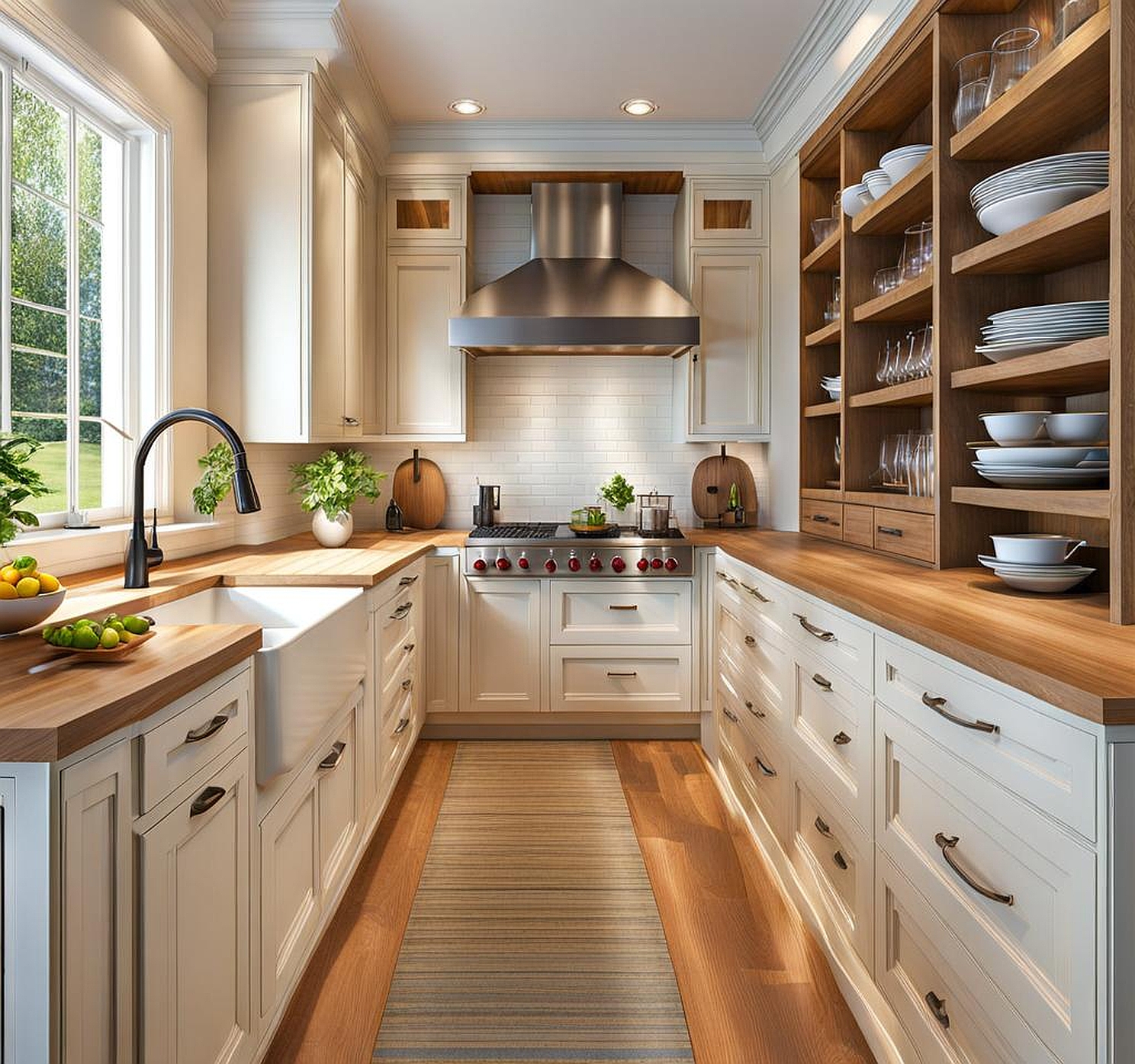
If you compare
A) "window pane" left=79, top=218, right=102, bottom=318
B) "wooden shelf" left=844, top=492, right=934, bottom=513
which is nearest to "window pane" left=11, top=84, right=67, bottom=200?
"window pane" left=79, top=218, right=102, bottom=318

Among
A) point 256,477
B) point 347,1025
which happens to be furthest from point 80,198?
point 347,1025

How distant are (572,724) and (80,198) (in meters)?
2.73

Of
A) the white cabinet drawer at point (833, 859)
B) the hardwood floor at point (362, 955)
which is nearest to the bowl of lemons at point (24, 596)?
the hardwood floor at point (362, 955)

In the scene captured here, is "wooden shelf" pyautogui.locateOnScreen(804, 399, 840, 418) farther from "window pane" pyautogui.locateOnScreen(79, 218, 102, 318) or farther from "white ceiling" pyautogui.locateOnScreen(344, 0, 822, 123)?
"window pane" pyautogui.locateOnScreen(79, 218, 102, 318)

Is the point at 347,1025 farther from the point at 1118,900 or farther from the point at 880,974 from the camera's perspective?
the point at 1118,900

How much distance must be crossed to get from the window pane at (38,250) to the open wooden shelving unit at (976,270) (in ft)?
7.73

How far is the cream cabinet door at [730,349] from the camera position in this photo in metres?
4.08

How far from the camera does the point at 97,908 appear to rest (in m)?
1.04

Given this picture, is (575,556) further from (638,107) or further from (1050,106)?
(1050,106)

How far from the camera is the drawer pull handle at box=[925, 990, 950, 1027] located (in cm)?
143

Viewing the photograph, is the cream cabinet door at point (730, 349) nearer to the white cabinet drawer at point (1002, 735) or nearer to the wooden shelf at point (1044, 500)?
the wooden shelf at point (1044, 500)

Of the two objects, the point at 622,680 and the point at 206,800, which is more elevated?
the point at 206,800

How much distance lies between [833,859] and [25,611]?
5.92ft

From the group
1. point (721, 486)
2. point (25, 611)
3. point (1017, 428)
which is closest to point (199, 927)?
point (25, 611)
